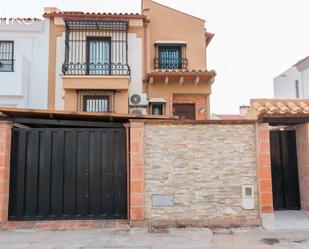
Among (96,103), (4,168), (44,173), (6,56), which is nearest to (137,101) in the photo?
(96,103)

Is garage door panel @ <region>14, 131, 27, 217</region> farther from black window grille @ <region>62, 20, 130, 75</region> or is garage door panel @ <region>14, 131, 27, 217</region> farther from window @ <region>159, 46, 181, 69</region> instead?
window @ <region>159, 46, 181, 69</region>

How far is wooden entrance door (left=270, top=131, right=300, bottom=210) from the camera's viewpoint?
8.79 meters

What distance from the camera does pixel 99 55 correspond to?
49.4 ft

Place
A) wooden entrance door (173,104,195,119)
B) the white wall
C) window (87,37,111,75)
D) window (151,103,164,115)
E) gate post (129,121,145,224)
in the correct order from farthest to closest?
the white wall
wooden entrance door (173,104,195,119)
window (151,103,164,115)
window (87,37,111,75)
gate post (129,121,145,224)

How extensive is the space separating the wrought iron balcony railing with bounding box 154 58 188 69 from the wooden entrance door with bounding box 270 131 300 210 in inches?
296

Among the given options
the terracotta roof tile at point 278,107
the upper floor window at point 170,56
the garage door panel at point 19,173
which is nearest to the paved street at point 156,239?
the garage door panel at point 19,173

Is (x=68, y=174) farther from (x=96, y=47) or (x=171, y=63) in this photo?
(x=171, y=63)

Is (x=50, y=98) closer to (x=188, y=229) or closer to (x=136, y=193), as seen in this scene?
(x=136, y=193)

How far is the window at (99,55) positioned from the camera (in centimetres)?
1487

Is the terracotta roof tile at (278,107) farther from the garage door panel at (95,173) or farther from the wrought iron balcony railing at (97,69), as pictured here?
the wrought iron balcony railing at (97,69)

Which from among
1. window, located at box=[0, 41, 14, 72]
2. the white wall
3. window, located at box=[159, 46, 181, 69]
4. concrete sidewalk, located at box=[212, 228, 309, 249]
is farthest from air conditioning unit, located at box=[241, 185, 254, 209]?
the white wall

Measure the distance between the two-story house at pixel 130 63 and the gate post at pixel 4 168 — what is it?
6478 mm

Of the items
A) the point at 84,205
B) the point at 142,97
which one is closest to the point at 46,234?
the point at 84,205

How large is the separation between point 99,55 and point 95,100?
2.16 m
